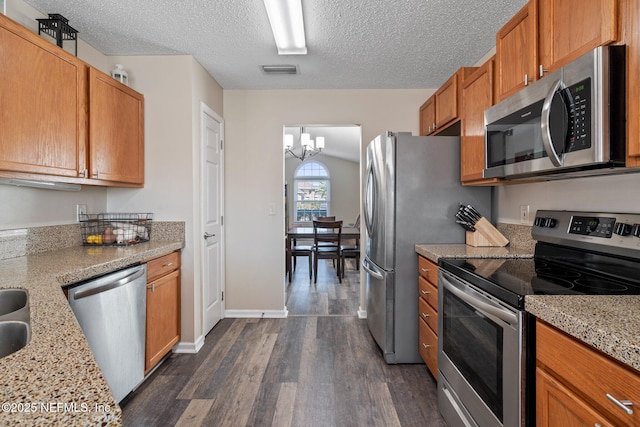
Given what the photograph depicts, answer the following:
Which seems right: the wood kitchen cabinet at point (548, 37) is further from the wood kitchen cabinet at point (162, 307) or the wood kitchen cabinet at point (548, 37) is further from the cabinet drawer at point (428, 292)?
the wood kitchen cabinet at point (162, 307)

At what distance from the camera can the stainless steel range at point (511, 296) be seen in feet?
3.64

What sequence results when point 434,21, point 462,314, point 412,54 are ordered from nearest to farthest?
point 462,314, point 434,21, point 412,54

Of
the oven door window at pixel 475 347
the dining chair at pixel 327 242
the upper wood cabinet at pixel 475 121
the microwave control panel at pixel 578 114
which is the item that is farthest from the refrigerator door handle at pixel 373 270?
the dining chair at pixel 327 242

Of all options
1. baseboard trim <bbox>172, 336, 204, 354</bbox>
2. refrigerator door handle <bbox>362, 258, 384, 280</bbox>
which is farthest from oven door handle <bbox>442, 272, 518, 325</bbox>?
baseboard trim <bbox>172, 336, 204, 354</bbox>

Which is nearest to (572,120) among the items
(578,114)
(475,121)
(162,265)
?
(578,114)

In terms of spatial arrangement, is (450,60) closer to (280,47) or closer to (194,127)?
(280,47)

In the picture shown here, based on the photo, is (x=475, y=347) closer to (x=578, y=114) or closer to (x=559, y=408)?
(x=559, y=408)

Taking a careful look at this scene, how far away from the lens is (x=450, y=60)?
2695 millimetres

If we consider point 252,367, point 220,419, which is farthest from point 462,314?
point 252,367

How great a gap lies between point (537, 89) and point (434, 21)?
1018mm

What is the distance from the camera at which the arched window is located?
30.9 ft

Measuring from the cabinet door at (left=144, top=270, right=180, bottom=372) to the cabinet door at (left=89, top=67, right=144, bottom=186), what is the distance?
80 centimetres

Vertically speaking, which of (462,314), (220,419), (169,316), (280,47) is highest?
(280,47)

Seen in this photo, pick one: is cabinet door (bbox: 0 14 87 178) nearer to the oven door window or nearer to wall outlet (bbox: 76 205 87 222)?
wall outlet (bbox: 76 205 87 222)
